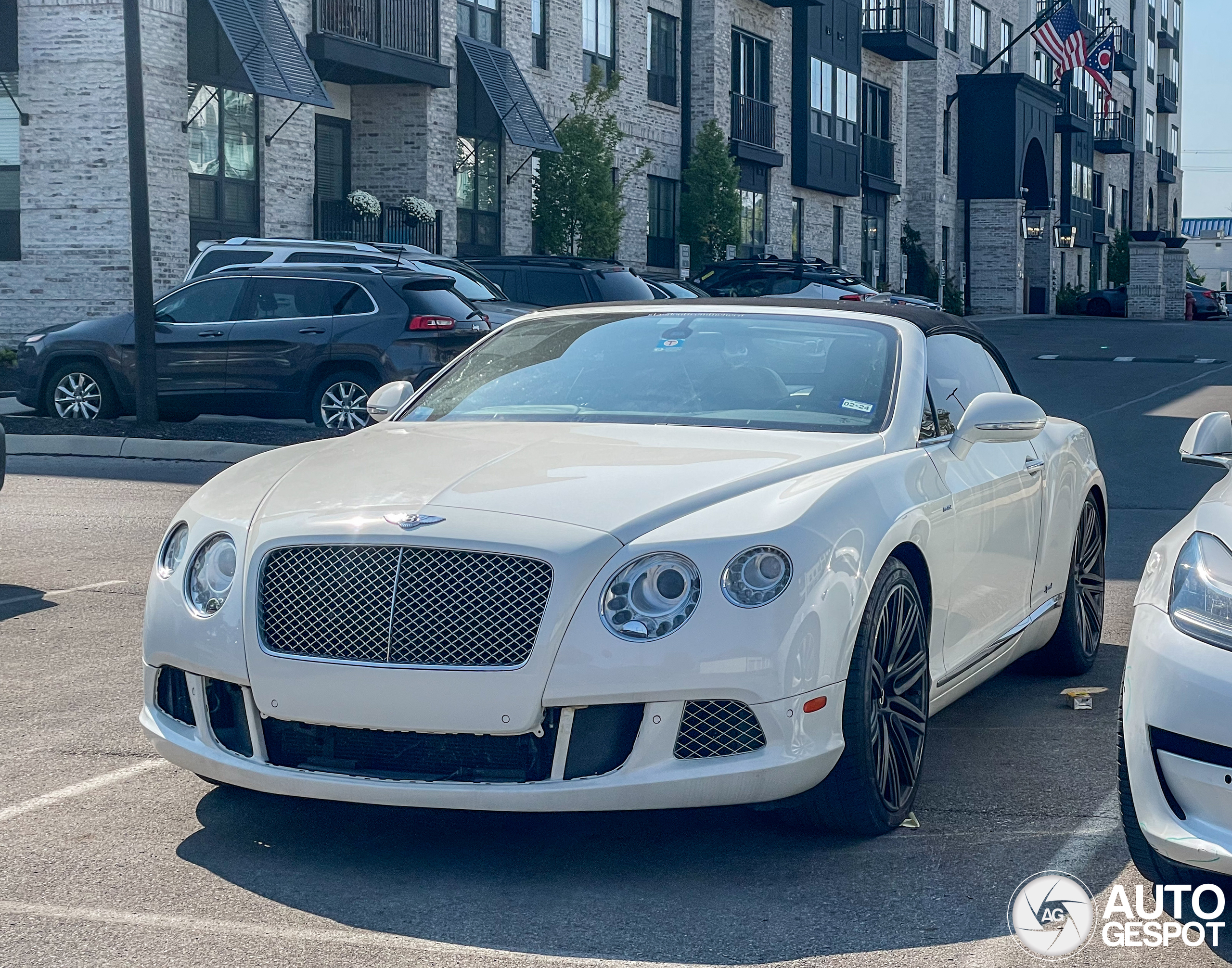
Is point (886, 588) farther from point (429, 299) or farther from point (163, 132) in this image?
point (163, 132)

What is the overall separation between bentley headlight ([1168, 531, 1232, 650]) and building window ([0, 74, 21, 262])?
23.3 m

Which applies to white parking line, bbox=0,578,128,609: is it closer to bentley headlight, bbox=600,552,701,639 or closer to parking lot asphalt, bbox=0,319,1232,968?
parking lot asphalt, bbox=0,319,1232,968

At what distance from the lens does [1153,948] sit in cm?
383

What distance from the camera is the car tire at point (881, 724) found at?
4.38 m

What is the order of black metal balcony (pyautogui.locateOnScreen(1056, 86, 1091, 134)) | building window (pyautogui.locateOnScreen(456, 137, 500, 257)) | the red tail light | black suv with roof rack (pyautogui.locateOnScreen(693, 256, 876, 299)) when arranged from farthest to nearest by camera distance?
black metal balcony (pyautogui.locateOnScreen(1056, 86, 1091, 134)) → building window (pyautogui.locateOnScreen(456, 137, 500, 257)) → black suv with roof rack (pyautogui.locateOnScreen(693, 256, 876, 299)) → the red tail light

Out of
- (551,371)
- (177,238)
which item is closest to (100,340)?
(177,238)

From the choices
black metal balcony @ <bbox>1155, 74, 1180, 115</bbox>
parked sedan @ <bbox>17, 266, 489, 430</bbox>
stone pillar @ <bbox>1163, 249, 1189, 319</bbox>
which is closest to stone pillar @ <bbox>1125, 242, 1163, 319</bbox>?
stone pillar @ <bbox>1163, 249, 1189, 319</bbox>

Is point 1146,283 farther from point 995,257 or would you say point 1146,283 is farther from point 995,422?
point 995,422

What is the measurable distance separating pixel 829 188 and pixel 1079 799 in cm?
4302

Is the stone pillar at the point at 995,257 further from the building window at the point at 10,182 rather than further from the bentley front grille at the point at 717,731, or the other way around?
the bentley front grille at the point at 717,731

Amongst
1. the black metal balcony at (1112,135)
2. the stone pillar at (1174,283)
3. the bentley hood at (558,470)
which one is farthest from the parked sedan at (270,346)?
the black metal balcony at (1112,135)

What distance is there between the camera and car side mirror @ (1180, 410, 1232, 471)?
4906 millimetres

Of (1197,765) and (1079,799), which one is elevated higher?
(1197,765)

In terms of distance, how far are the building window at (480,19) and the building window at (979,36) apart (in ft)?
108
